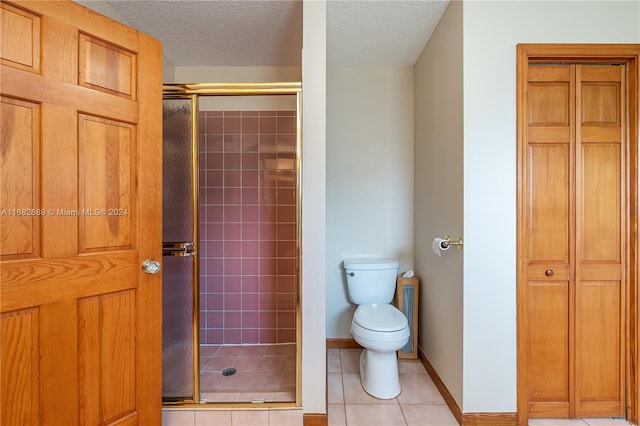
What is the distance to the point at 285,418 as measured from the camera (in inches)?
59.1

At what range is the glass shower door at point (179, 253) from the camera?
5.27 feet

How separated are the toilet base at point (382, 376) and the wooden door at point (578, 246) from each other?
0.74 metres

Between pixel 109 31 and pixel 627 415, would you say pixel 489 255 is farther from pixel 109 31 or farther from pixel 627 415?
pixel 109 31

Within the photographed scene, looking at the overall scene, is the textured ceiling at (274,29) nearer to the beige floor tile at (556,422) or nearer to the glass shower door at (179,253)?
the glass shower door at (179,253)

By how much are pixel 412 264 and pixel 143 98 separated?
2.20 m

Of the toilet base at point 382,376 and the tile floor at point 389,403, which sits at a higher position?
the toilet base at point 382,376

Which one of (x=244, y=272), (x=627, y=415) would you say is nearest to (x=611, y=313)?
(x=627, y=415)

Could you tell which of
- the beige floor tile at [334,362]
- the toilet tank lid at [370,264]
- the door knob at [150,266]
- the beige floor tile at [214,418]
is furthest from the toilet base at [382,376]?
the door knob at [150,266]

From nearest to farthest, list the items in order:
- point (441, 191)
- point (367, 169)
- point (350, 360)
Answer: point (441, 191) < point (350, 360) < point (367, 169)

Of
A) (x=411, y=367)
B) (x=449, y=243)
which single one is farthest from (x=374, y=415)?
(x=449, y=243)

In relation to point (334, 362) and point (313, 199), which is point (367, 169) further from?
point (334, 362)

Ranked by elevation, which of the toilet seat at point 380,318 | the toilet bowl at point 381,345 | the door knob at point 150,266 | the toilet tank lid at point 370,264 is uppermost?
the door knob at point 150,266

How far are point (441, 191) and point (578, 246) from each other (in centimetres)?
78

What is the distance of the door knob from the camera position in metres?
1.33
